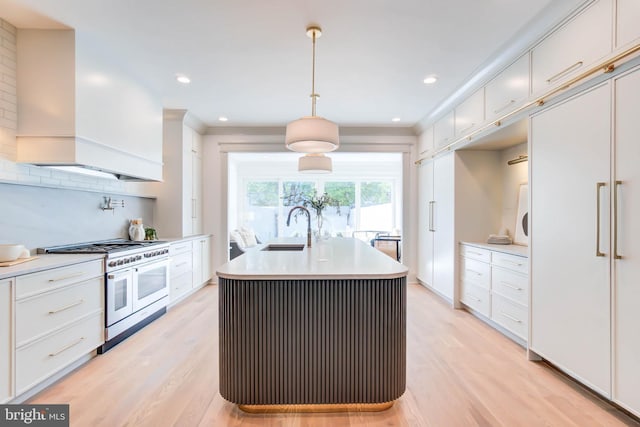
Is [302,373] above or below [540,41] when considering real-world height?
below

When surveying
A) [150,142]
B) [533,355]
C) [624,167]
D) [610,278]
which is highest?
[150,142]

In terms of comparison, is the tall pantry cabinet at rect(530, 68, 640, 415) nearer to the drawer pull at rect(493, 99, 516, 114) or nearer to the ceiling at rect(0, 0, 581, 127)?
the drawer pull at rect(493, 99, 516, 114)

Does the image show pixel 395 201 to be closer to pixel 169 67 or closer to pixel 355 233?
pixel 355 233

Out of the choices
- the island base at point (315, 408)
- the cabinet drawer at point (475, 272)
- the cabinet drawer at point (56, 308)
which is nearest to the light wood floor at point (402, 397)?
the island base at point (315, 408)

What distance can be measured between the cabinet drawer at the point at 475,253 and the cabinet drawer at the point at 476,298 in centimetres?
32

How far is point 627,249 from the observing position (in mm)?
1742

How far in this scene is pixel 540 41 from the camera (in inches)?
94.9

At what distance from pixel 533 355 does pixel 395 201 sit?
264 inches

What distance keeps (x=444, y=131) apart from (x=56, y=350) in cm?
447

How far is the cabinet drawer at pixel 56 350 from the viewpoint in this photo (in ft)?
6.30

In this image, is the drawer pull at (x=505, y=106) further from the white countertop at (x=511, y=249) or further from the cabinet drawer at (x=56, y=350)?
the cabinet drawer at (x=56, y=350)

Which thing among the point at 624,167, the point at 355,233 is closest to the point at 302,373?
the point at 624,167

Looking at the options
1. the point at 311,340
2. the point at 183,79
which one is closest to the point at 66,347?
the point at 311,340

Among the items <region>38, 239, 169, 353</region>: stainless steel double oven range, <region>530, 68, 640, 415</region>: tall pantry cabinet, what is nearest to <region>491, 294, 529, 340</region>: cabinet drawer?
<region>530, 68, 640, 415</region>: tall pantry cabinet
